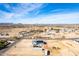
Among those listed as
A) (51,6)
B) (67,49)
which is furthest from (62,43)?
(51,6)

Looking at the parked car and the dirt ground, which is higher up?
the parked car

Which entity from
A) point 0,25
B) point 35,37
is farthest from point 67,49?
point 0,25

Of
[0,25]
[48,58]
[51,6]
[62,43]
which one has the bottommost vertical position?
[48,58]

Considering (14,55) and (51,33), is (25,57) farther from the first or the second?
(51,33)

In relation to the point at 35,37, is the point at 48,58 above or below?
below

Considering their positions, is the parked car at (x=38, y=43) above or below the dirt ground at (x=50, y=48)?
above

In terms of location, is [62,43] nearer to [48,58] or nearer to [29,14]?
[48,58]
